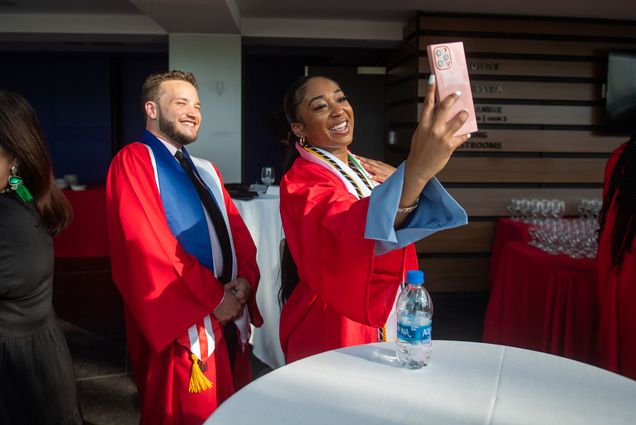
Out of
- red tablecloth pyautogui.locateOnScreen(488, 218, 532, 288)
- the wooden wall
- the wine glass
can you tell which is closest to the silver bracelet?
red tablecloth pyautogui.locateOnScreen(488, 218, 532, 288)

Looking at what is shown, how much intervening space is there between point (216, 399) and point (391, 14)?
14.7 ft

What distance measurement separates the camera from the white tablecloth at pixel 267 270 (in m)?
3.49

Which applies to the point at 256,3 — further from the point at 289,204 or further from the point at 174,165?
the point at 289,204

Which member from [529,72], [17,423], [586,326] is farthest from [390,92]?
[17,423]

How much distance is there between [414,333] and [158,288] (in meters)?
0.84

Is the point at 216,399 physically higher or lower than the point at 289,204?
lower

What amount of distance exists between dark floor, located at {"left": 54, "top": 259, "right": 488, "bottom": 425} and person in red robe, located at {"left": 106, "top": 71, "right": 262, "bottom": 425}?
111 centimetres

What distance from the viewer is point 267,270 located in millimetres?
3520

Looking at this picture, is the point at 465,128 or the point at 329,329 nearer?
the point at 465,128

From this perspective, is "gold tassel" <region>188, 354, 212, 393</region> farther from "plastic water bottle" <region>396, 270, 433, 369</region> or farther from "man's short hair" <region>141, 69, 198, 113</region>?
"man's short hair" <region>141, 69, 198, 113</region>

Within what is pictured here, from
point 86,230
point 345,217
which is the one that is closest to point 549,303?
point 345,217

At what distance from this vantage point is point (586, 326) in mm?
2607

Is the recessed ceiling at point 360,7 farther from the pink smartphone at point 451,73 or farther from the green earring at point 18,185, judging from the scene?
the pink smartphone at point 451,73

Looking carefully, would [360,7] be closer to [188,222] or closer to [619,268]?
[619,268]
